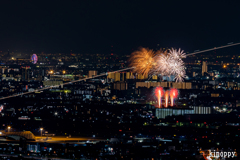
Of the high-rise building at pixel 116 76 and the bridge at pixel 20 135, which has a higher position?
the high-rise building at pixel 116 76

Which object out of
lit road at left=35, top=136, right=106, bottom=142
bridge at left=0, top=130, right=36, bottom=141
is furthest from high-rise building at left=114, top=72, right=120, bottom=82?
bridge at left=0, top=130, right=36, bottom=141

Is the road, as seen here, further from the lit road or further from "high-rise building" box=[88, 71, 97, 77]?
"high-rise building" box=[88, 71, 97, 77]

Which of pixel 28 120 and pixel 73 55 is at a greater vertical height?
pixel 73 55

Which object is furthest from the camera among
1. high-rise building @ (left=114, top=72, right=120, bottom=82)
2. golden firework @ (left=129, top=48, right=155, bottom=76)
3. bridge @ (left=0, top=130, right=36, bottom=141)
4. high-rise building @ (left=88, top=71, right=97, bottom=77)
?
high-rise building @ (left=88, top=71, right=97, bottom=77)

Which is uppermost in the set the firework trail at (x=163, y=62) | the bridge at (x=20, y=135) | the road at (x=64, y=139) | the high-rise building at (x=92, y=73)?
the high-rise building at (x=92, y=73)

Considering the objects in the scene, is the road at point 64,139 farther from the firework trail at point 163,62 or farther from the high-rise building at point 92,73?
the high-rise building at point 92,73

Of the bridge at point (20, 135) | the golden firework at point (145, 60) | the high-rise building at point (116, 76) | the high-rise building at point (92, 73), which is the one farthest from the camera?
the high-rise building at point (92, 73)

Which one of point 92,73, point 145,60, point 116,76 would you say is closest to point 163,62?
point 145,60

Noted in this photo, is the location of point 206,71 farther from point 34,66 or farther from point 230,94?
point 34,66

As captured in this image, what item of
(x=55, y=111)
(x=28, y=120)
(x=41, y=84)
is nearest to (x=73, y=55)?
(x=41, y=84)

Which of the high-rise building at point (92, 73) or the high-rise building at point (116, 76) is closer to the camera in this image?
the high-rise building at point (116, 76)

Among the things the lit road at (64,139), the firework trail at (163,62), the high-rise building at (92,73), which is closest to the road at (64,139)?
the lit road at (64,139)
